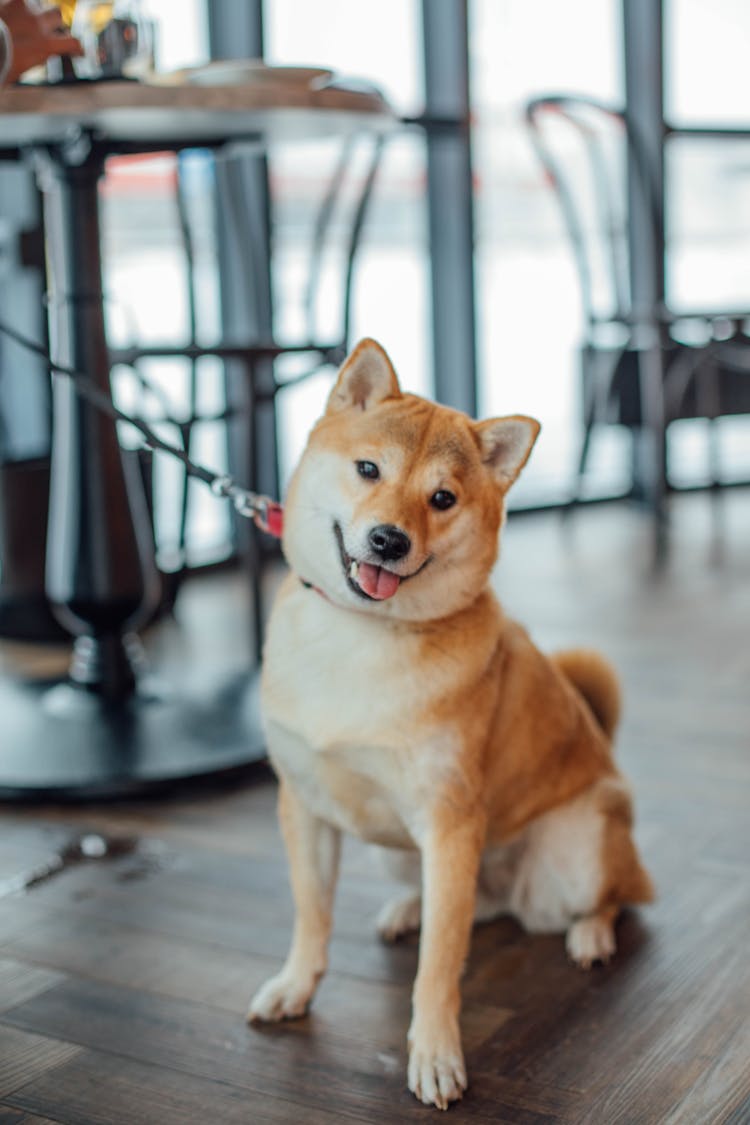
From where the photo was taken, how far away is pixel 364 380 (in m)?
1.34

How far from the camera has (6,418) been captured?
11.1 ft

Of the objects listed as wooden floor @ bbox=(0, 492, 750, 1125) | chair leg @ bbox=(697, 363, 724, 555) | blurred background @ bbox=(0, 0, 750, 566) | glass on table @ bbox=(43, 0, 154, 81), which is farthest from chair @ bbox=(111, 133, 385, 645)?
chair leg @ bbox=(697, 363, 724, 555)

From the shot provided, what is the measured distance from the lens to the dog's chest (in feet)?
4.28

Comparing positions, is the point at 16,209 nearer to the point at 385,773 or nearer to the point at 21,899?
the point at 21,899

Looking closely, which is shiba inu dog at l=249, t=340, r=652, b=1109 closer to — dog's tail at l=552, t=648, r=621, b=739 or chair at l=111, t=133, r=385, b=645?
dog's tail at l=552, t=648, r=621, b=739

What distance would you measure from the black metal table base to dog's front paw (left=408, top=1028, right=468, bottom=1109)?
82 cm

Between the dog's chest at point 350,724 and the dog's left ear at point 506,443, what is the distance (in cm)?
20

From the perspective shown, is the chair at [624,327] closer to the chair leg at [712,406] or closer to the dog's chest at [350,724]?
the chair leg at [712,406]

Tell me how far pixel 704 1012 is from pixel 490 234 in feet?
10.5

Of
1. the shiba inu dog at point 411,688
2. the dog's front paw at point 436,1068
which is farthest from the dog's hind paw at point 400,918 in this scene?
the dog's front paw at point 436,1068

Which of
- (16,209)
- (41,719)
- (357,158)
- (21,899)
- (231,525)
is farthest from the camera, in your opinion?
(357,158)

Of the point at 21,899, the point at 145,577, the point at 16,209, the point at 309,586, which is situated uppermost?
the point at 16,209

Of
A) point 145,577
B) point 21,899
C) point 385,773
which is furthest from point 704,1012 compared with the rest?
point 145,577

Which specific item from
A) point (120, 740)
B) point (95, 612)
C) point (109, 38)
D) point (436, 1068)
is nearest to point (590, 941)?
point (436, 1068)
